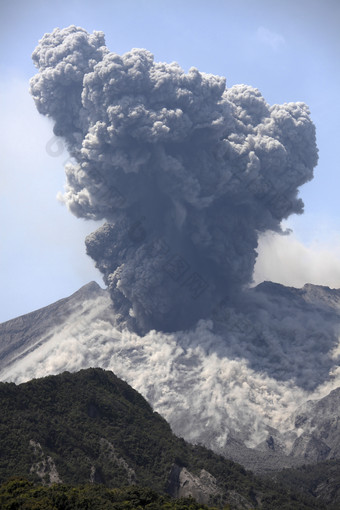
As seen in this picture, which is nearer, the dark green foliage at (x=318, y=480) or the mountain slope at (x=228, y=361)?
the dark green foliage at (x=318, y=480)

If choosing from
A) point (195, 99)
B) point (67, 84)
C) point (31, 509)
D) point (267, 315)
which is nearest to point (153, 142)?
point (195, 99)

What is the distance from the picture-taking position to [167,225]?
137375 mm

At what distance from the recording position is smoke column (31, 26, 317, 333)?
127 m

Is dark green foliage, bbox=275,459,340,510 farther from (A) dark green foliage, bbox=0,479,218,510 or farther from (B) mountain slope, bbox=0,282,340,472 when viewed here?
(A) dark green foliage, bbox=0,479,218,510

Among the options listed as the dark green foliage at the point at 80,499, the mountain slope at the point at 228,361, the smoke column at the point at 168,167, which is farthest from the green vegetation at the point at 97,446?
the smoke column at the point at 168,167

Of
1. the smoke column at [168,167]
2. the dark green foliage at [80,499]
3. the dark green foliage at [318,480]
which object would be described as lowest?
the dark green foliage at [318,480]

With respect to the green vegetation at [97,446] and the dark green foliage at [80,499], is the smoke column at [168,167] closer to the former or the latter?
the green vegetation at [97,446]

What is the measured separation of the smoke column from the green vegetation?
182 feet

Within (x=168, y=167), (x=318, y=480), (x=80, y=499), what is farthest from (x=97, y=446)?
(x=168, y=167)

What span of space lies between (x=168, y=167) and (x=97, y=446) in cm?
6846

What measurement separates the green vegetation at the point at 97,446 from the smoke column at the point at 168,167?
55604 millimetres

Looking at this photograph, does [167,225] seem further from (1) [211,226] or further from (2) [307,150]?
(2) [307,150]

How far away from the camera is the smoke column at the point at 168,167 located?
127 metres

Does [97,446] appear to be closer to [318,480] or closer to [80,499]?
[80,499]
